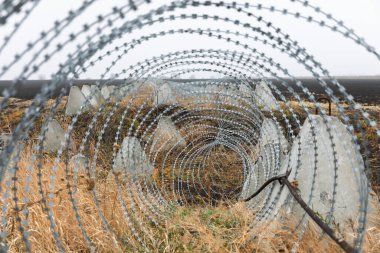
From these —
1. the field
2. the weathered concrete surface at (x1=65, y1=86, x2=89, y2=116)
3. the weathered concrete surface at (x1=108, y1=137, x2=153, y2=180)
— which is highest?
the weathered concrete surface at (x1=65, y1=86, x2=89, y2=116)

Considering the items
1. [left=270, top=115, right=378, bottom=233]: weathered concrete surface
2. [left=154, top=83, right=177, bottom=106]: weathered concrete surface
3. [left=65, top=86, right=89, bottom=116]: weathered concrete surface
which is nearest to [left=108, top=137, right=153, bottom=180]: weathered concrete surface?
[left=270, top=115, right=378, bottom=233]: weathered concrete surface

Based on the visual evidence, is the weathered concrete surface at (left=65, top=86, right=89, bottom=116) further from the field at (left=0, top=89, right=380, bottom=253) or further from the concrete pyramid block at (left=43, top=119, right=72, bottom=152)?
the field at (left=0, top=89, right=380, bottom=253)

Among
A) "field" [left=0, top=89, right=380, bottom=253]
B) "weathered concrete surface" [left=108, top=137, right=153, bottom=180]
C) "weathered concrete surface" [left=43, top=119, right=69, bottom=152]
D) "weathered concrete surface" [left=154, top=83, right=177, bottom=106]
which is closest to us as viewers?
"field" [left=0, top=89, right=380, bottom=253]

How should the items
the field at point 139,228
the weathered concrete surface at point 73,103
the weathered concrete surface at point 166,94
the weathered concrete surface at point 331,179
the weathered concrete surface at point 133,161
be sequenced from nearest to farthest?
the field at point 139,228 < the weathered concrete surface at point 331,179 < the weathered concrete surface at point 133,161 < the weathered concrete surface at point 166,94 < the weathered concrete surface at point 73,103

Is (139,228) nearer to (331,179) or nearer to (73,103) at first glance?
(331,179)

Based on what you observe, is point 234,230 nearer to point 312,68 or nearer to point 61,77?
point 312,68

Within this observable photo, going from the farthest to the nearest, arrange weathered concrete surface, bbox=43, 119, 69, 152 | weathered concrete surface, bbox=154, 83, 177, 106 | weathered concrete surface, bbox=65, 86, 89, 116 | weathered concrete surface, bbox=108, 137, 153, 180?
weathered concrete surface, bbox=65, 86, 89, 116 < weathered concrete surface, bbox=154, 83, 177, 106 < weathered concrete surface, bbox=43, 119, 69, 152 < weathered concrete surface, bbox=108, 137, 153, 180

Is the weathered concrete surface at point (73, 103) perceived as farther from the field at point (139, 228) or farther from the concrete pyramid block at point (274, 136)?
the concrete pyramid block at point (274, 136)

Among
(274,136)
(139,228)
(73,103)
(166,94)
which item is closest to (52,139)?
(73,103)

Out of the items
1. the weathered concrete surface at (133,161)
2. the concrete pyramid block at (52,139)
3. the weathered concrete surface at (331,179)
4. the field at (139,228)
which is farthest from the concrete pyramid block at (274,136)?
the concrete pyramid block at (52,139)

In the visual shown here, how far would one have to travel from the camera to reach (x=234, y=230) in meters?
4.68

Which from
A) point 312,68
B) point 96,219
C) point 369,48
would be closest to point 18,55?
point 369,48

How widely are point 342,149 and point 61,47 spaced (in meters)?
3.21

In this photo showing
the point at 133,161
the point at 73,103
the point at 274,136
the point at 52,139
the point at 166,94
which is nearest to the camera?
the point at 133,161
